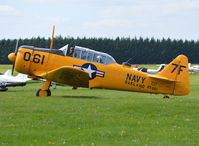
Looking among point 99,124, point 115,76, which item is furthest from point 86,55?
point 99,124

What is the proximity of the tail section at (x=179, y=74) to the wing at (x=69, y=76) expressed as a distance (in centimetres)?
369

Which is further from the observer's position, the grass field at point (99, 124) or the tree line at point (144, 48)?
the tree line at point (144, 48)

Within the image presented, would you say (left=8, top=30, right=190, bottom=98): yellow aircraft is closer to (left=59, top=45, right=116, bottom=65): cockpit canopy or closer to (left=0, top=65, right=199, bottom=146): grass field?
(left=59, top=45, right=116, bottom=65): cockpit canopy

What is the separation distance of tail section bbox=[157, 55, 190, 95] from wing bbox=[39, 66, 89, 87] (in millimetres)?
3691

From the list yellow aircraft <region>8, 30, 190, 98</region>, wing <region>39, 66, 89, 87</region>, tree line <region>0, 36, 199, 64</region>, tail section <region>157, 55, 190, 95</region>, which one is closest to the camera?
wing <region>39, 66, 89, 87</region>

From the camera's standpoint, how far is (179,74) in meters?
19.8

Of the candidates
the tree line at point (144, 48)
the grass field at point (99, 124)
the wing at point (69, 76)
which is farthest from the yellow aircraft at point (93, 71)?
the tree line at point (144, 48)

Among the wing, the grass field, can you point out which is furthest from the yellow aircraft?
the grass field

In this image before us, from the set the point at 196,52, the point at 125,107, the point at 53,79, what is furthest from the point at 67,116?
the point at 196,52

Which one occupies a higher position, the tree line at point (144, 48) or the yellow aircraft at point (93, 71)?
the tree line at point (144, 48)

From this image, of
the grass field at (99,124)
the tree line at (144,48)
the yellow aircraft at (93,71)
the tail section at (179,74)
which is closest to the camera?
the grass field at (99,124)

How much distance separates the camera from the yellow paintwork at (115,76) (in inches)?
766

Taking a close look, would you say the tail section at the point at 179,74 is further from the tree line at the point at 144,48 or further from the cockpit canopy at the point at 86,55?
the tree line at the point at 144,48

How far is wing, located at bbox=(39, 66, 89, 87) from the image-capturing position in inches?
723
